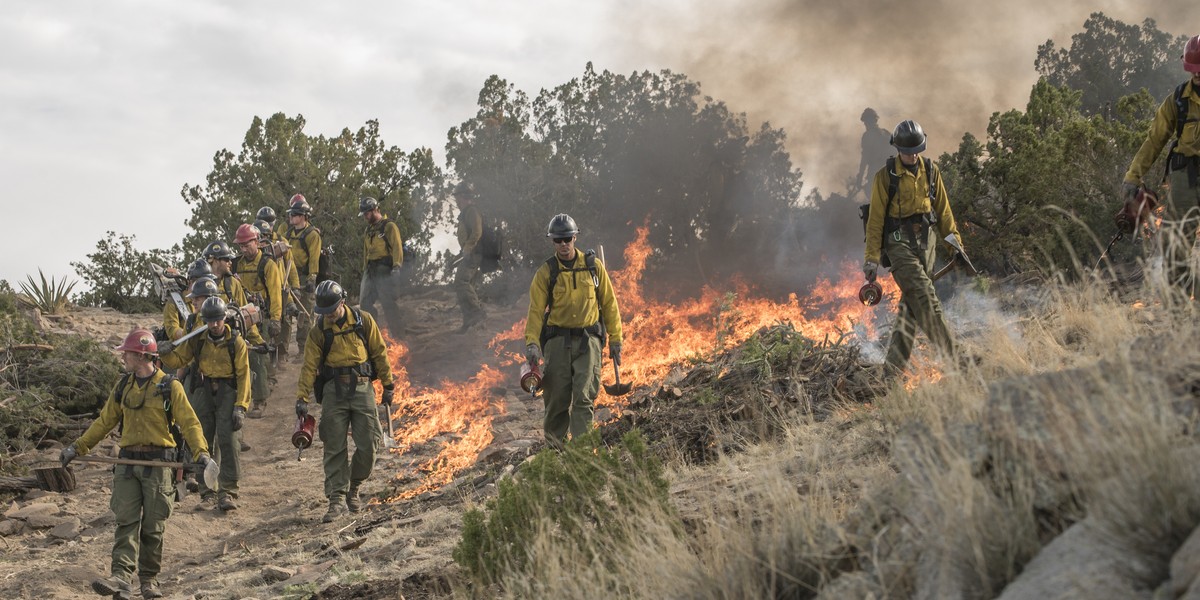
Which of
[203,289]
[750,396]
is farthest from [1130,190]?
[203,289]

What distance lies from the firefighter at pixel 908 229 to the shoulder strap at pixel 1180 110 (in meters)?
1.51

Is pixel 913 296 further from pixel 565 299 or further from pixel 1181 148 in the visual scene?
pixel 565 299

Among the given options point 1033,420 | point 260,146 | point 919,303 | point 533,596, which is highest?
point 260,146

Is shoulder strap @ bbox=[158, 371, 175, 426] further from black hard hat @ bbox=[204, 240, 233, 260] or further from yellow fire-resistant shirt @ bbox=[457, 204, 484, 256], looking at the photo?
yellow fire-resistant shirt @ bbox=[457, 204, 484, 256]

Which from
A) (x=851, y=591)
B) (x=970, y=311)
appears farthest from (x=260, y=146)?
(x=851, y=591)

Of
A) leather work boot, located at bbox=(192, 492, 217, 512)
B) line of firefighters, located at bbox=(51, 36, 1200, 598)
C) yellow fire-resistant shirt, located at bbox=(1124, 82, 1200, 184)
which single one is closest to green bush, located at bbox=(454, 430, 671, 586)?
line of firefighters, located at bbox=(51, 36, 1200, 598)

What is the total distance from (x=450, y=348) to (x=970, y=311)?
8786 millimetres

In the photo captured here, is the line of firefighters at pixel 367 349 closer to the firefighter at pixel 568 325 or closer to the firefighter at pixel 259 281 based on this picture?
the firefighter at pixel 568 325

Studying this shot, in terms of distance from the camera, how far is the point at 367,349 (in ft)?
34.8

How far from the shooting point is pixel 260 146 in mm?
20297

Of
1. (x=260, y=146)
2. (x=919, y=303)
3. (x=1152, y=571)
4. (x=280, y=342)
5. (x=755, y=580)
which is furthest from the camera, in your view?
(x=260, y=146)

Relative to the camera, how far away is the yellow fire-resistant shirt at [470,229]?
672 inches

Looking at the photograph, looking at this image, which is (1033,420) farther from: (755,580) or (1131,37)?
(1131,37)

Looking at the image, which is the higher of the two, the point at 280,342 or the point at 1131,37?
the point at 1131,37
